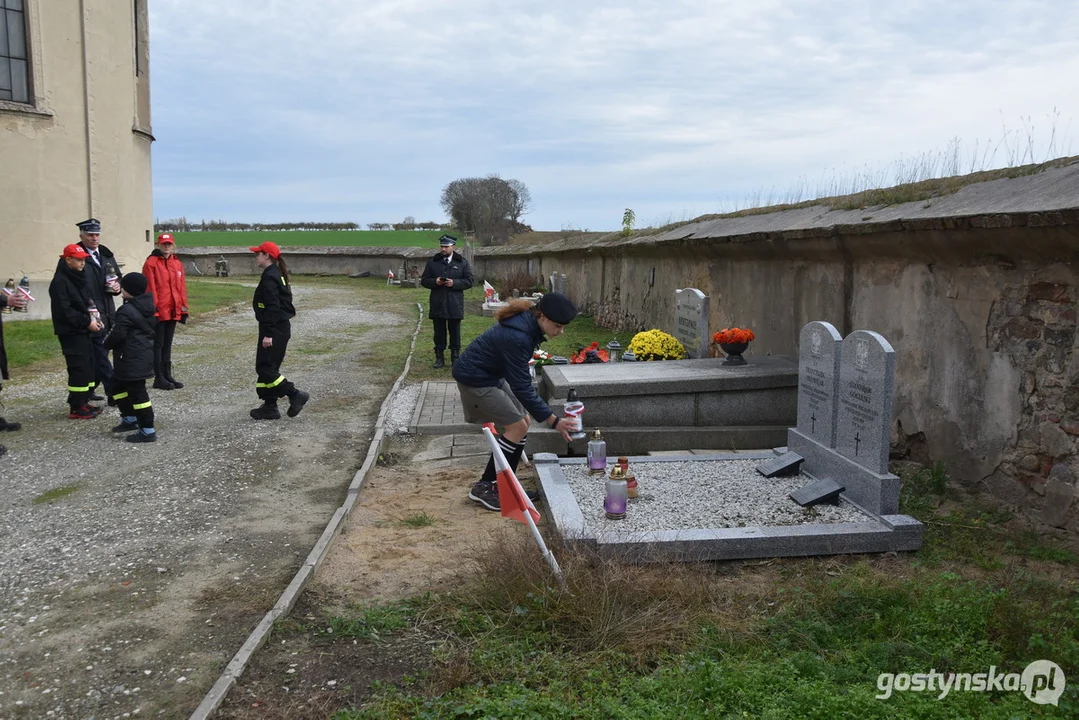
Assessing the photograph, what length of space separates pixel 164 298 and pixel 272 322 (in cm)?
299

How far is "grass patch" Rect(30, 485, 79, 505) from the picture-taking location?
21.7 feet

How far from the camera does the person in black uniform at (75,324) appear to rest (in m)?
9.16

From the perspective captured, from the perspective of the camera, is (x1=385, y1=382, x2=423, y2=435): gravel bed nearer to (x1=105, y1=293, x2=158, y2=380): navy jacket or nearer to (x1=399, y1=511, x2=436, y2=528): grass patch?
(x1=105, y1=293, x2=158, y2=380): navy jacket

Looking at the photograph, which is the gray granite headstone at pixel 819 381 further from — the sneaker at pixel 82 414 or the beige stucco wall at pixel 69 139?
the beige stucco wall at pixel 69 139

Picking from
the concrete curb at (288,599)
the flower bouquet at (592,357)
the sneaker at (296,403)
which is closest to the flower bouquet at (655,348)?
the flower bouquet at (592,357)

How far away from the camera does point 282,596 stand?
15.4 feet

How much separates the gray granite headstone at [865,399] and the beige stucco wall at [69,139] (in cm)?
1637

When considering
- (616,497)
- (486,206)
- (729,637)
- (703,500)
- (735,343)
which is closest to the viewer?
(729,637)

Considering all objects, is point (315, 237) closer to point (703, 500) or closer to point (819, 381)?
point (819, 381)

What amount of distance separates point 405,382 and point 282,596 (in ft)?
24.1

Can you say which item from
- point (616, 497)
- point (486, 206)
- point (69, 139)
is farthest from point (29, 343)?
point (486, 206)

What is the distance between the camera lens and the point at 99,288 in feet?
32.4

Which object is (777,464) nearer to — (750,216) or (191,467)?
(191,467)

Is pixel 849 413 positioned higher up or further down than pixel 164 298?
further down
